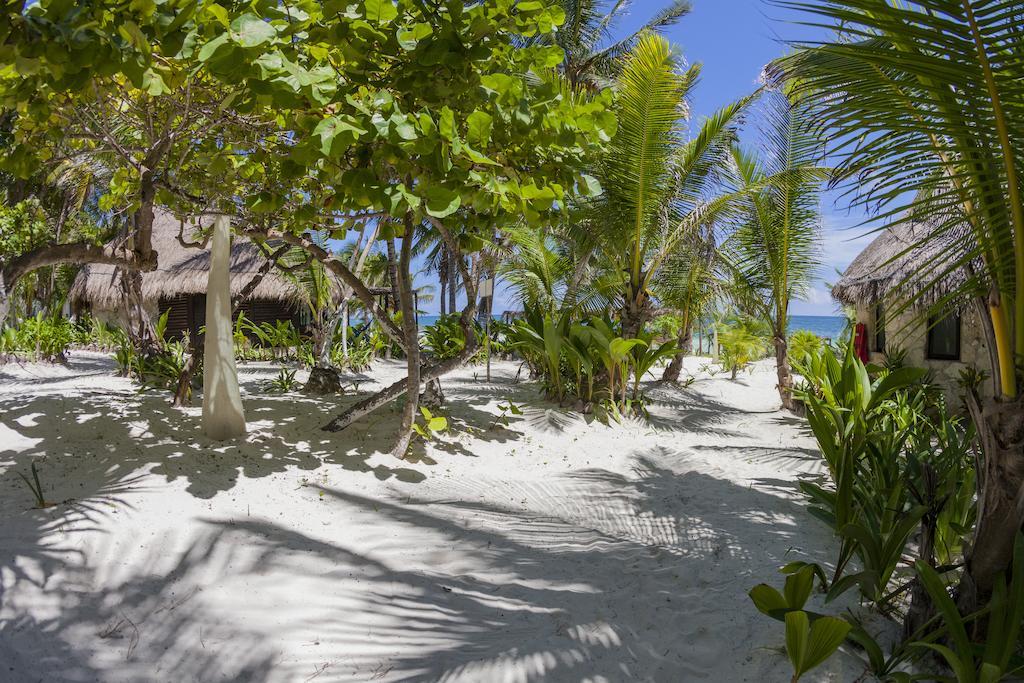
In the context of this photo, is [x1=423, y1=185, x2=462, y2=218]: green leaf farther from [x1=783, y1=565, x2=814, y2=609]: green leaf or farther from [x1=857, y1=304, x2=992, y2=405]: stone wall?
[x1=857, y1=304, x2=992, y2=405]: stone wall

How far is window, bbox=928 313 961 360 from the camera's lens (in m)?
7.16

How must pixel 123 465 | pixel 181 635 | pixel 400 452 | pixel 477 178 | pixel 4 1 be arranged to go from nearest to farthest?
1. pixel 4 1
2. pixel 181 635
3. pixel 477 178
4. pixel 123 465
5. pixel 400 452

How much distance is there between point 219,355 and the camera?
13.6ft

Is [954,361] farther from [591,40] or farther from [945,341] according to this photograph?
[591,40]

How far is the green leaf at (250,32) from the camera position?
6.03 ft

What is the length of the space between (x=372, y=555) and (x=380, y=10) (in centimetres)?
247

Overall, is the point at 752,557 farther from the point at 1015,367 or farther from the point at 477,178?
the point at 477,178

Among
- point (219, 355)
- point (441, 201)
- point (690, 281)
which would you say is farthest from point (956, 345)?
point (219, 355)

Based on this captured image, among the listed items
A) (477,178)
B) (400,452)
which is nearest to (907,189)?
(477,178)

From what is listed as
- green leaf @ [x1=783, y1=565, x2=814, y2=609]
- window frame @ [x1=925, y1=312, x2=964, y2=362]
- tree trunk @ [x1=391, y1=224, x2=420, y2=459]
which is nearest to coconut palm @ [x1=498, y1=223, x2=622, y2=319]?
tree trunk @ [x1=391, y1=224, x2=420, y2=459]

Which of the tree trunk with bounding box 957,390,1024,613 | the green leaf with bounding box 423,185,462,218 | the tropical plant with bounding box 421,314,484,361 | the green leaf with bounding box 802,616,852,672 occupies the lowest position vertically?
the green leaf with bounding box 802,616,852,672

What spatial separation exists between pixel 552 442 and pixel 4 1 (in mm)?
4658

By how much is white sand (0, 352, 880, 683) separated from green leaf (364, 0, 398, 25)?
241 centimetres

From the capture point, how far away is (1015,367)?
1763mm
